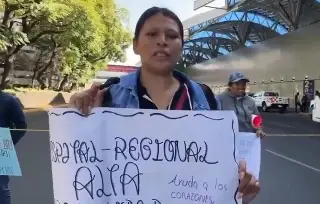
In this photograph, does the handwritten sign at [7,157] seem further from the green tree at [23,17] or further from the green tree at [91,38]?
the green tree at [91,38]

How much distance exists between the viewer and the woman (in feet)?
6.94

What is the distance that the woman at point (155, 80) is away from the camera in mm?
2115

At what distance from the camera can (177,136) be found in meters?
2.08

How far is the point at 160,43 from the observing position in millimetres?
2102

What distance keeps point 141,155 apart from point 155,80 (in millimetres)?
345

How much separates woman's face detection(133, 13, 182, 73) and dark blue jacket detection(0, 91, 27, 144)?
2262 millimetres

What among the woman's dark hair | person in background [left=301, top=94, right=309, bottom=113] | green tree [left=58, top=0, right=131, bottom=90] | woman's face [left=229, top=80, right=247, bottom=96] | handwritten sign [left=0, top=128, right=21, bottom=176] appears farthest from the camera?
person in background [left=301, top=94, right=309, bottom=113]

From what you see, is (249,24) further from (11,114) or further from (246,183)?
(246,183)

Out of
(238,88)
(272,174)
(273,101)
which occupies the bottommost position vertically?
(273,101)

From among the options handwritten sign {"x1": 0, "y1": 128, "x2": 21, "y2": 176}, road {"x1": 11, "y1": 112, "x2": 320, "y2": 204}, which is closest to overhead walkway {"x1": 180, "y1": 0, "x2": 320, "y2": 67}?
road {"x1": 11, "y1": 112, "x2": 320, "y2": 204}

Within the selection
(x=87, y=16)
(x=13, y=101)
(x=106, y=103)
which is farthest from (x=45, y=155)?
(x=87, y=16)

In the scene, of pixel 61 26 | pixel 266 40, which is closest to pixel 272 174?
pixel 61 26

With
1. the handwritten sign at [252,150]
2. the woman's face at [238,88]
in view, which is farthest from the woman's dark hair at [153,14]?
the woman's face at [238,88]

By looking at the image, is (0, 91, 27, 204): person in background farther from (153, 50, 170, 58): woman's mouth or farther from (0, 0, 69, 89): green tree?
(0, 0, 69, 89): green tree
